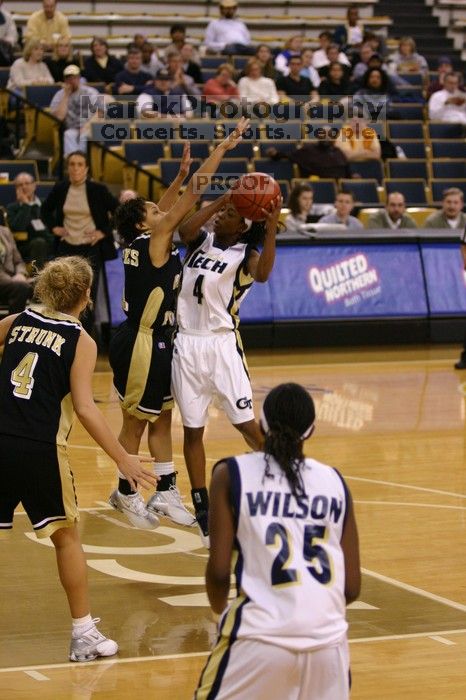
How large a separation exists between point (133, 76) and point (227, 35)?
329 cm

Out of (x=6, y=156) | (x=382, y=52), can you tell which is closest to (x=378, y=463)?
(x=6, y=156)

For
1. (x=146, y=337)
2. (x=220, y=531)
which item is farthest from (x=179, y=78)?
(x=220, y=531)

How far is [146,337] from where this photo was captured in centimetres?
776

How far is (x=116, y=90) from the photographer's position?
19.4m

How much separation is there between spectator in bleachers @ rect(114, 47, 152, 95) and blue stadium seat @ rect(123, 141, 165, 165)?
129 centimetres

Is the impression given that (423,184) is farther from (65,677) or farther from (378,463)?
(65,677)

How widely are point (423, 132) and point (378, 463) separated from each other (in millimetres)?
12117

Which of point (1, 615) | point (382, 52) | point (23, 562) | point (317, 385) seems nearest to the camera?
point (1, 615)

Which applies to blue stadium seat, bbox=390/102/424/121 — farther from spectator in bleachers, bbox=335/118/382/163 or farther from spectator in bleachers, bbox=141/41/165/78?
spectator in bleachers, bbox=141/41/165/78

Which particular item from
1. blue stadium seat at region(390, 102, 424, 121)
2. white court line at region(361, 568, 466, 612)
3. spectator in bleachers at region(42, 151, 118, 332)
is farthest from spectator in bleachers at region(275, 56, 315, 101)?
white court line at region(361, 568, 466, 612)

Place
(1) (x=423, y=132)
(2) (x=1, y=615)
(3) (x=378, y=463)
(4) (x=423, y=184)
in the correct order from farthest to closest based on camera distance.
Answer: (1) (x=423, y=132) < (4) (x=423, y=184) < (3) (x=378, y=463) < (2) (x=1, y=615)

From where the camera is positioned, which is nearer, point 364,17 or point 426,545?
point 426,545

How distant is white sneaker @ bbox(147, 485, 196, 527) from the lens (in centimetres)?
776

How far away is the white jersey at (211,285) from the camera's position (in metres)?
7.47
